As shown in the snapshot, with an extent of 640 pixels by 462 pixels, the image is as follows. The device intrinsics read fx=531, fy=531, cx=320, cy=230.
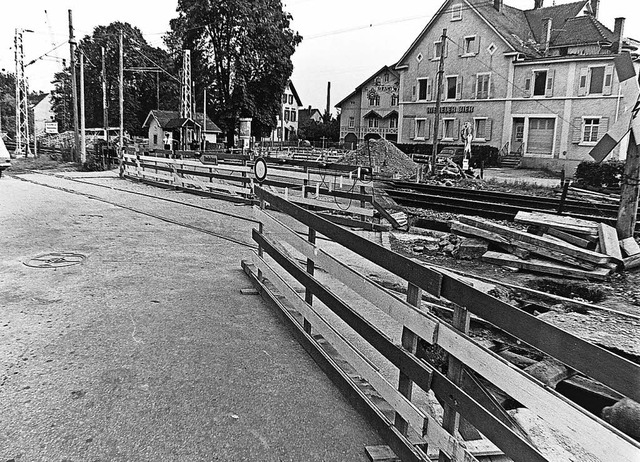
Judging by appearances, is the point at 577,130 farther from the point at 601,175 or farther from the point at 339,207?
the point at 339,207

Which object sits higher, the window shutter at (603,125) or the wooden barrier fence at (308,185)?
the window shutter at (603,125)

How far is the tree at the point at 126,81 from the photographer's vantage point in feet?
241

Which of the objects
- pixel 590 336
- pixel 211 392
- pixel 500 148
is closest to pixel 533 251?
pixel 590 336

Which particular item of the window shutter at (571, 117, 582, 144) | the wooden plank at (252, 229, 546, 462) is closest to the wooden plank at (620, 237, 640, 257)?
the wooden plank at (252, 229, 546, 462)

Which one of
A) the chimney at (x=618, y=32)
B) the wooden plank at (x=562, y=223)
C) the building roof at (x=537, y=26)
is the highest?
the building roof at (x=537, y=26)

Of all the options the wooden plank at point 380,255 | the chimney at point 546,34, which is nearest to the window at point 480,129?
the chimney at point 546,34

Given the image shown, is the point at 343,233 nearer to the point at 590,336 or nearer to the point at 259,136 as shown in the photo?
the point at 590,336

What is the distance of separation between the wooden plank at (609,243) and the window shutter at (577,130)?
104ft

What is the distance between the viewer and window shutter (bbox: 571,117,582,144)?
37.7 meters

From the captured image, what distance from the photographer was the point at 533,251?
29.7 feet

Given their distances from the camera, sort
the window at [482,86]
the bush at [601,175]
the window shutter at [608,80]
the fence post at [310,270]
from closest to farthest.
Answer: the fence post at [310,270]
the bush at [601,175]
the window shutter at [608,80]
the window at [482,86]

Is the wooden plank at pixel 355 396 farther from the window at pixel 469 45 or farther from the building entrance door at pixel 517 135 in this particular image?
the window at pixel 469 45

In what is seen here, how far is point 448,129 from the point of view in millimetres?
45594

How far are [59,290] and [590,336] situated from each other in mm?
5900
